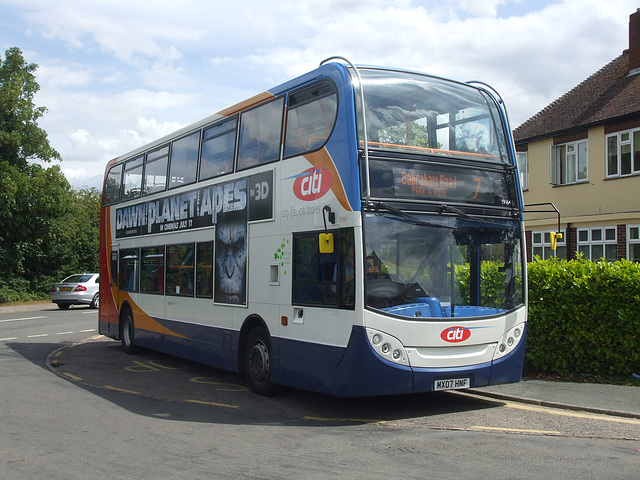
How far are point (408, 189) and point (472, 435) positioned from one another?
9.33 feet

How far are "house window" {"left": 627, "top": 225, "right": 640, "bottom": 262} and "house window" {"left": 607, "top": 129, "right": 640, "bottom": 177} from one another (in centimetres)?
190

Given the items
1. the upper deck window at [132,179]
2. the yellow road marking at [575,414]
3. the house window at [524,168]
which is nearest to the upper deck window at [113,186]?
the upper deck window at [132,179]

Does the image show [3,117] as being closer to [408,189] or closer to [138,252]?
[138,252]

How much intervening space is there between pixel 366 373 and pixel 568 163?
20371 mm

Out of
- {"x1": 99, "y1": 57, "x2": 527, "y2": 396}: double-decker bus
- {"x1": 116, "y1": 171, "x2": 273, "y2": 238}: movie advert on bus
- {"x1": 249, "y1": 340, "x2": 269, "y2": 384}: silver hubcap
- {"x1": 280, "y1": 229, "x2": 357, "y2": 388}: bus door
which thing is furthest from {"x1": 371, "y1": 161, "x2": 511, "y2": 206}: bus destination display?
{"x1": 249, "y1": 340, "x2": 269, "y2": 384}: silver hubcap

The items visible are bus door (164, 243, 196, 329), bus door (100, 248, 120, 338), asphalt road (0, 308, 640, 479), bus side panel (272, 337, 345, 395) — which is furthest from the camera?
bus door (100, 248, 120, 338)

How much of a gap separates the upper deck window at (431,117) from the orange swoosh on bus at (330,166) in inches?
21.8

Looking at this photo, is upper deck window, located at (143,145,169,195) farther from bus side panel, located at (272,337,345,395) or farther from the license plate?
the license plate

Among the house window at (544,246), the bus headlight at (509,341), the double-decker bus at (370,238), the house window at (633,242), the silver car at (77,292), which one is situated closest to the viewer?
the double-decker bus at (370,238)

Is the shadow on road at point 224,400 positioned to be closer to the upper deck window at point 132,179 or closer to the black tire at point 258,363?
the black tire at point 258,363

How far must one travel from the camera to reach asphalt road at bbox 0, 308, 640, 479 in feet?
19.1

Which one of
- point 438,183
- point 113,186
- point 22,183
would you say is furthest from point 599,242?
point 22,183

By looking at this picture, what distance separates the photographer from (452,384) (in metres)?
7.91

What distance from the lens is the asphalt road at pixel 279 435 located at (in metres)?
5.82
